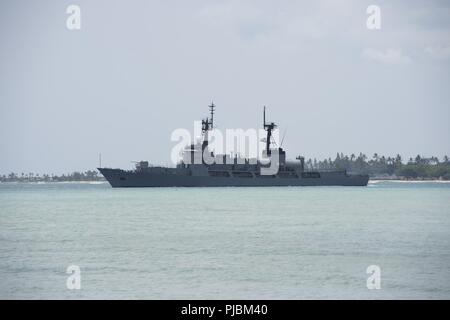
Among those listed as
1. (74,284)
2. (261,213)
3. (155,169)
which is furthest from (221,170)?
(74,284)

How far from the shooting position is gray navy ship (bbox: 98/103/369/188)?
5153 inches

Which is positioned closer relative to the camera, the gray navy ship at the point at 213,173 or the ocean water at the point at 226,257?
the ocean water at the point at 226,257

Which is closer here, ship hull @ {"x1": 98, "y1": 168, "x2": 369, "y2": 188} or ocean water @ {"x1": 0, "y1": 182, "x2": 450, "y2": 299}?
ocean water @ {"x1": 0, "y1": 182, "x2": 450, "y2": 299}

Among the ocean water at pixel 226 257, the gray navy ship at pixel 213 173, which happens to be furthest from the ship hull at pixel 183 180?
the ocean water at pixel 226 257

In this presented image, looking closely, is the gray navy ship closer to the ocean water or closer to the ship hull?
the ship hull

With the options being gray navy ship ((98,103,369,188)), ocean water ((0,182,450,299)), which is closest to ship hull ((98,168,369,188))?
gray navy ship ((98,103,369,188))

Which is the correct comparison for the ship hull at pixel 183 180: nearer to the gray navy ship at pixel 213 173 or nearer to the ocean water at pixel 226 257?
the gray navy ship at pixel 213 173

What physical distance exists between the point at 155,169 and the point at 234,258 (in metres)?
98.1

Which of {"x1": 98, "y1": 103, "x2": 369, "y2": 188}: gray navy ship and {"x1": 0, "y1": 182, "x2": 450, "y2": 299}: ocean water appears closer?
{"x1": 0, "y1": 182, "x2": 450, "y2": 299}: ocean water

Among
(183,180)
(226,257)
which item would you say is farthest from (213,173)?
(226,257)

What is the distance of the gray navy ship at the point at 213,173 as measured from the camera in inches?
5153

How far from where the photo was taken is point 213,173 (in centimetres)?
13350

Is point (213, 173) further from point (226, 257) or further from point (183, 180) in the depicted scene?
point (226, 257)

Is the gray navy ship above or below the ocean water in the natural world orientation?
above
